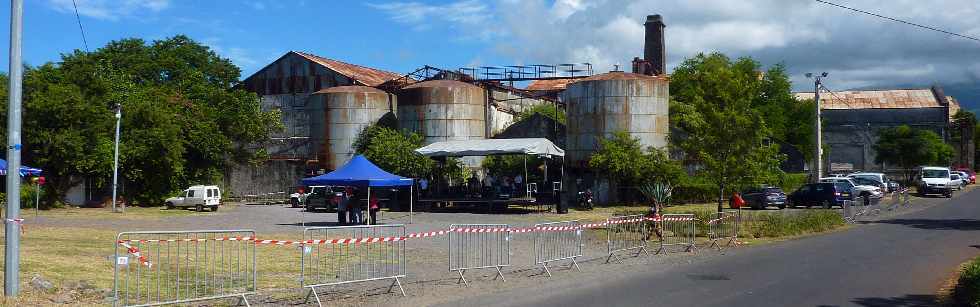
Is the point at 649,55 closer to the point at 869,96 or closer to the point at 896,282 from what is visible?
the point at 869,96

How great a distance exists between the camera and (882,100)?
9000 cm

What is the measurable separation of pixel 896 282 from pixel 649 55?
63757mm

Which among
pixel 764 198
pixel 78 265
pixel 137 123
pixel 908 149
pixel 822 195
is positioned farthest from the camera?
pixel 908 149

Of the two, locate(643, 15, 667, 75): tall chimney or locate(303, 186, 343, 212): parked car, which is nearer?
locate(303, 186, 343, 212): parked car

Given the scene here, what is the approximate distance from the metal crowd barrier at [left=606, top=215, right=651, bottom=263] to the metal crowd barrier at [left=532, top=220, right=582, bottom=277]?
1242 mm

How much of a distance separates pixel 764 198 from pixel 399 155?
18.2 m

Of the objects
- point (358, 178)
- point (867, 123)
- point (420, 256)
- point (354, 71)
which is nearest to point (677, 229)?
point (420, 256)

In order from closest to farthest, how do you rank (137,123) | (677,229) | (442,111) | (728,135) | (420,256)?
1. (420,256)
2. (677,229)
3. (728,135)
4. (137,123)
5. (442,111)

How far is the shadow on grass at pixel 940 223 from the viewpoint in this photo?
27266mm

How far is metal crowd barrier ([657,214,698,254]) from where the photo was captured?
2218 centimetres

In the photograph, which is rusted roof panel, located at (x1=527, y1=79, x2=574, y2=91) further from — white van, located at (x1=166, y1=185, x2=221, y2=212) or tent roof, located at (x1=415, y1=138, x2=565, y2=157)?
white van, located at (x1=166, y1=185, x2=221, y2=212)

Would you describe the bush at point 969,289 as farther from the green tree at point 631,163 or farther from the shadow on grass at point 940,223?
the green tree at point 631,163

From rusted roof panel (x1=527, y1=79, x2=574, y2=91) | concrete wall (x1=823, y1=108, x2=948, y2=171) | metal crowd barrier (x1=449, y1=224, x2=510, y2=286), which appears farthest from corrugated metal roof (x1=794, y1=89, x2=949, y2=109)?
metal crowd barrier (x1=449, y1=224, x2=510, y2=286)

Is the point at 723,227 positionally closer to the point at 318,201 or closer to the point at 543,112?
the point at 318,201
